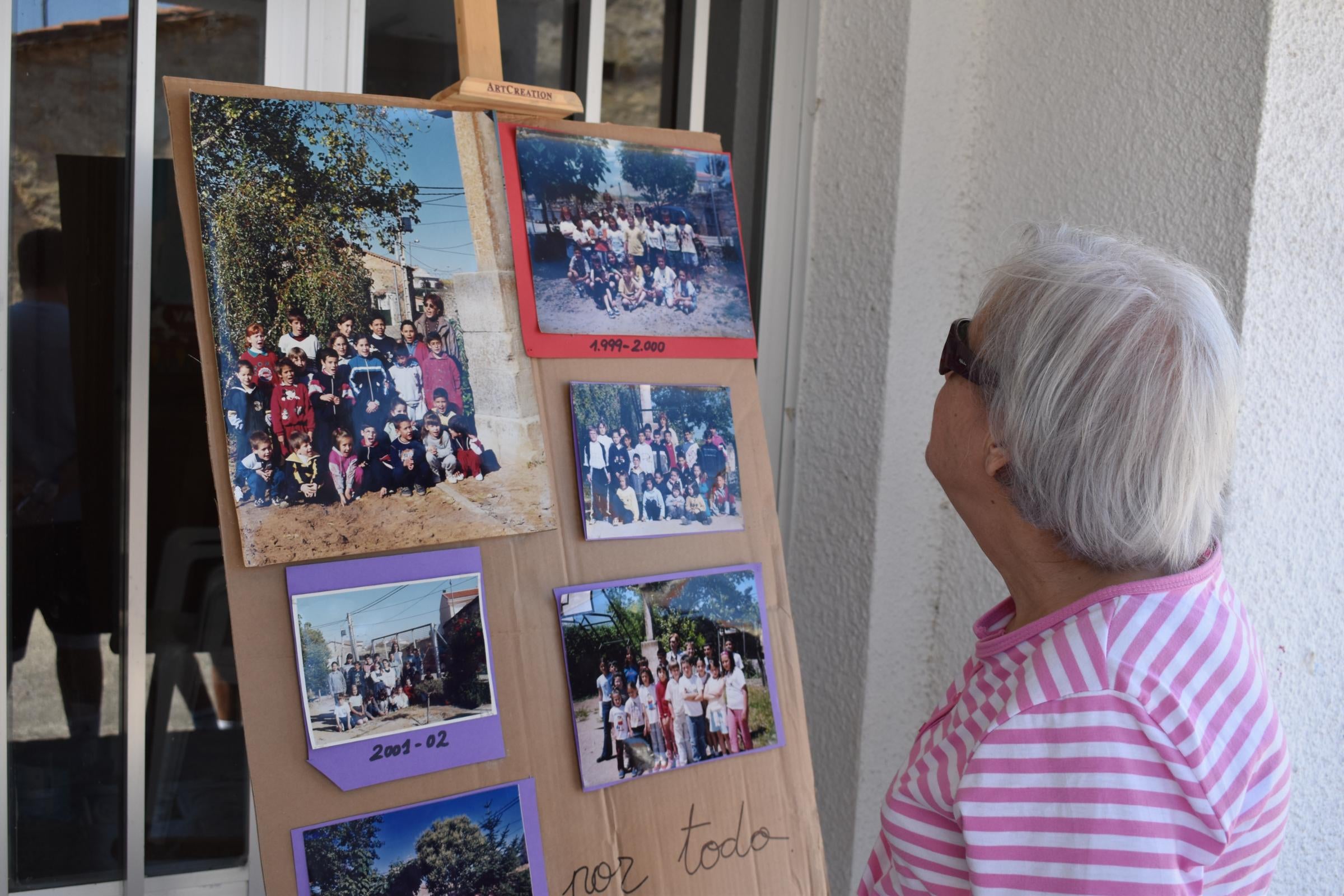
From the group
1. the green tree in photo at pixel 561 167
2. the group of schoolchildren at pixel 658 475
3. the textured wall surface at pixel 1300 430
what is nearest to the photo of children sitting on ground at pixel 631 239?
the green tree in photo at pixel 561 167

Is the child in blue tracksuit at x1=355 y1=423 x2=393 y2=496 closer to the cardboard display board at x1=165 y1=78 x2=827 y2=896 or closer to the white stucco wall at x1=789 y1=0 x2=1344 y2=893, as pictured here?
the cardboard display board at x1=165 y1=78 x2=827 y2=896

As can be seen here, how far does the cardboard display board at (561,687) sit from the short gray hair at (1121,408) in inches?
14.1

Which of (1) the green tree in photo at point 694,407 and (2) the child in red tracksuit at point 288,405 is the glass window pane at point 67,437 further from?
(1) the green tree in photo at point 694,407

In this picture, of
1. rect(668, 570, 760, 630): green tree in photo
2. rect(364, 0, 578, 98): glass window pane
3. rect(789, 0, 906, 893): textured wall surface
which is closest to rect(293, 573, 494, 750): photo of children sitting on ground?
rect(668, 570, 760, 630): green tree in photo

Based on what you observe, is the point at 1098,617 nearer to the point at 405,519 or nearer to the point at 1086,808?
the point at 1086,808

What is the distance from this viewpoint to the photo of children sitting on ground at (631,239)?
101cm

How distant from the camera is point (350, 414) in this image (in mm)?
897

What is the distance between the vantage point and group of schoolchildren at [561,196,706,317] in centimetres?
103

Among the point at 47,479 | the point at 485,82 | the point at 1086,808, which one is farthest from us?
the point at 47,479

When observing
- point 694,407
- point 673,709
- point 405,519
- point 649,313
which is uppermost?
point 649,313

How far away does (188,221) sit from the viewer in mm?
857

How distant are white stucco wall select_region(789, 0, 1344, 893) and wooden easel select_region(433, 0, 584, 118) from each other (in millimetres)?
718

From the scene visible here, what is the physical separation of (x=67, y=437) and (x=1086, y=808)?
120cm

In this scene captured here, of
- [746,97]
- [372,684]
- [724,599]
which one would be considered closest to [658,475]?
[724,599]
